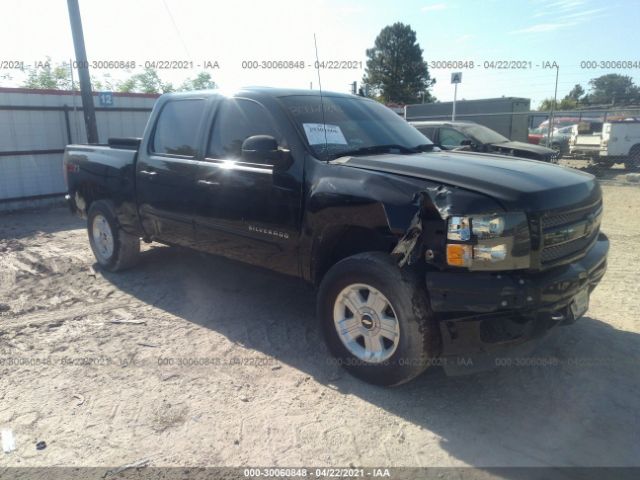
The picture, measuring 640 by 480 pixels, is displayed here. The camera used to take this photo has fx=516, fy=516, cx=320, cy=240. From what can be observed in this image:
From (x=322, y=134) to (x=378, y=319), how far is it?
4.98ft

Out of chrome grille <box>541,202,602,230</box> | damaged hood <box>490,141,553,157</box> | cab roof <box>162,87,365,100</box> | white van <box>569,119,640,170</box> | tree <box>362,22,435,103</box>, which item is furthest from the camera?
tree <box>362,22,435,103</box>

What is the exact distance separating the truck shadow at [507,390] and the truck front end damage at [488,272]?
354 mm

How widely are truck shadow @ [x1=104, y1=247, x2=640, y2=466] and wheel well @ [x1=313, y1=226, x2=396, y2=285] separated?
41 centimetres

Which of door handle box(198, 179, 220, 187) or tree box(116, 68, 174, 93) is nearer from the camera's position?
door handle box(198, 179, 220, 187)

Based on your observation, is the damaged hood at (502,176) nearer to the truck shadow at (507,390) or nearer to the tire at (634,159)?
the truck shadow at (507,390)

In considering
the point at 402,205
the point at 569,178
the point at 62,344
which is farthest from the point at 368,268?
the point at 62,344

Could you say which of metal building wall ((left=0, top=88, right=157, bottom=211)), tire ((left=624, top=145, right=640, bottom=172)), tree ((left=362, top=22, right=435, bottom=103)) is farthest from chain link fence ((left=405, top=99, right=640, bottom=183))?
tree ((left=362, top=22, right=435, bottom=103))

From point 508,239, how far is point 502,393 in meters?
1.13

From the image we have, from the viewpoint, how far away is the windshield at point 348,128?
3958 millimetres

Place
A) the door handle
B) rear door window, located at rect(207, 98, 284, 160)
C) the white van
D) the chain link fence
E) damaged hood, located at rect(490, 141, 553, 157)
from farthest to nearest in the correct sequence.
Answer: the white van, the chain link fence, damaged hood, located at rect(490, 141, 553, 157), the door handle, rear door window, located at rect(207, 98, 284, 160)

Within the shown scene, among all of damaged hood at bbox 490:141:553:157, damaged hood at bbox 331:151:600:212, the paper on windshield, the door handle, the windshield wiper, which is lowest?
damaged hood at bbox 490:141:553:157

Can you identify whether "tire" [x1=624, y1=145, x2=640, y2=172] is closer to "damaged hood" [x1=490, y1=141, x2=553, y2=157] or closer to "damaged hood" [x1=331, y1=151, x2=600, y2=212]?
"damaged hood" [x1=490, y1=141, x2=553, y2=157]

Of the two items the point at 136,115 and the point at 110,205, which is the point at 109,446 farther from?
the point at 136,115

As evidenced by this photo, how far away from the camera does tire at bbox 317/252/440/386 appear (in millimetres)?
3119
